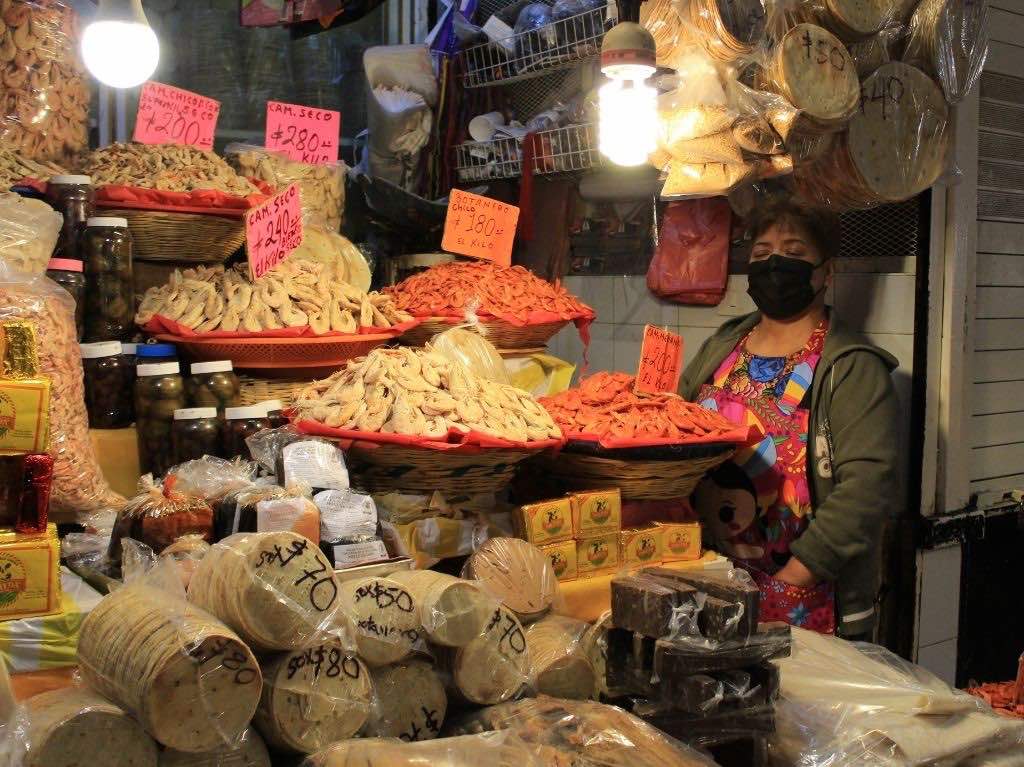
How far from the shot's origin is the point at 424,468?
6.66ft

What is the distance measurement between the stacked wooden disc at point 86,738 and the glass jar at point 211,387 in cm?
111

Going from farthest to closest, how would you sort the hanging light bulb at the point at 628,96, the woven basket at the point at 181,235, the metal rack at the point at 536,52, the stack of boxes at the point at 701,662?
1. the metal rack at the point at 536,52
2. the woven basket at the point at 181,235
3. the hanging light bulb at the point at 628,96
4. the stack of boxes at the point at 701,662

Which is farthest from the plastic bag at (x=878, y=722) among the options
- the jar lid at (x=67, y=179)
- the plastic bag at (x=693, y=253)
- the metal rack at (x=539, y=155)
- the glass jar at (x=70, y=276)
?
the metal rack at (x=539, y=155)

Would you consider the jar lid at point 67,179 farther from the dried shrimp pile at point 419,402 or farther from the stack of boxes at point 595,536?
the stack of boxes at point 595,536

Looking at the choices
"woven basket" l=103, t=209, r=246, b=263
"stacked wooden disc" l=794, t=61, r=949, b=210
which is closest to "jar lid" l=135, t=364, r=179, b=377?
"woven basket" l=103, t=209, r=246, b=263

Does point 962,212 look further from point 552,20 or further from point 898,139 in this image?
point 552,20

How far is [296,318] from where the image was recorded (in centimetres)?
250

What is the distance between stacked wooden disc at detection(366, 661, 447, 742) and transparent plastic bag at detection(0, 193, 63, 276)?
115cm

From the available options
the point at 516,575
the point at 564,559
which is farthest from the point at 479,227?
the point at 516,575

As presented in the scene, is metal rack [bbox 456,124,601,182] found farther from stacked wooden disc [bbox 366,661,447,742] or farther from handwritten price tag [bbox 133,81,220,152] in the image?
stacked wooden disc [bbox 366,661,447,742]

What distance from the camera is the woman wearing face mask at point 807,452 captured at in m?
2.74

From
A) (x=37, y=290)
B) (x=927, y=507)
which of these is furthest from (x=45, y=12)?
(x=927, y=507)

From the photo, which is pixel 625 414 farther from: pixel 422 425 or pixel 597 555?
pixel 422 425

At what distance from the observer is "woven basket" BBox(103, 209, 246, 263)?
2.56 meters
